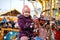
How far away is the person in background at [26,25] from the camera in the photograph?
1.25 metres

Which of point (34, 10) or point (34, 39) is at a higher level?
point (34, 10)

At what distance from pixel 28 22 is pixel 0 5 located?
29 cm

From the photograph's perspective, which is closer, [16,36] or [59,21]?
[59,21]

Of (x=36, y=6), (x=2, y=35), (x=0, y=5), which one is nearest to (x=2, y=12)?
(x=0, y=5)

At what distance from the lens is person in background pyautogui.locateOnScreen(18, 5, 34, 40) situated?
1248 millimetres

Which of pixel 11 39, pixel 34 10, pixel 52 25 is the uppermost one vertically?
pixel 34 10

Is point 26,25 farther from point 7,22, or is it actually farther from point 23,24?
point 7,22

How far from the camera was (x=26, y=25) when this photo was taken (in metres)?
1.25

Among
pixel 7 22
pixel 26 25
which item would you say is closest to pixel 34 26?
pixel 26 25

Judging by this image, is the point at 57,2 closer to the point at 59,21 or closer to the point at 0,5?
the point at 59,21

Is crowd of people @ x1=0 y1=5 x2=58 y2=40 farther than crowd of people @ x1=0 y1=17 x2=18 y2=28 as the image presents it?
No

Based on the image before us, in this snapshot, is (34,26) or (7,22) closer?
(34,26)

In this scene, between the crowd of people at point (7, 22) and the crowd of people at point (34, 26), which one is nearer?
the crowd of people at point (34, 26)

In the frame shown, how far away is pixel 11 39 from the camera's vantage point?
4.33 ft
